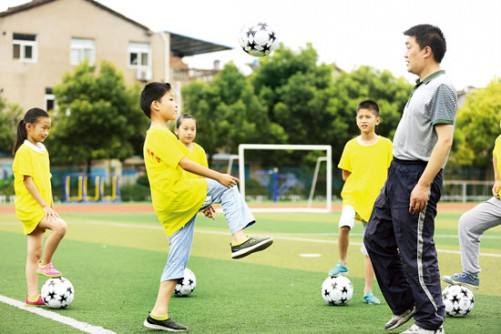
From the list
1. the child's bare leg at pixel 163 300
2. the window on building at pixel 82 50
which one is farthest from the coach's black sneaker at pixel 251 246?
the window on building at pixel 82 50

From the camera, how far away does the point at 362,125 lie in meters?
8.49

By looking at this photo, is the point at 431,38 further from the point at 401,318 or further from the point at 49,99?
the point at 49,99

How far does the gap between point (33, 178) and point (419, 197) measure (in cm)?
393

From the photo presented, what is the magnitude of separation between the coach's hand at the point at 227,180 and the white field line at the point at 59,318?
1.44m

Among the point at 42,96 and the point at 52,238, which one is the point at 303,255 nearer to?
the point at 52,238

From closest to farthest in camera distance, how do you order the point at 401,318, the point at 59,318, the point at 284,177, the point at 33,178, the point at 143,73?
the point at 401,318 < the point at 59,318 < the point at 33,178 < the point at 284,177 < the point at 143,73

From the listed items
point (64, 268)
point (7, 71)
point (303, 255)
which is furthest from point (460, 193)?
point (64, 268)

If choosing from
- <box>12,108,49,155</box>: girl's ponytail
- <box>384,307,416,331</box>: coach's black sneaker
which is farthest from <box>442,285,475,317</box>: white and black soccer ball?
<box>12,108,49,155</box>: girl's ponytail

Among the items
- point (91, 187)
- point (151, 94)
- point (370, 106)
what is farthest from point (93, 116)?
point (151, 94)

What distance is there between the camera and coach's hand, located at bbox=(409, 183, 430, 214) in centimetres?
562

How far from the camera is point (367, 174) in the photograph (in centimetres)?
859

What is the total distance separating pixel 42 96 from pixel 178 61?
20.8 metres

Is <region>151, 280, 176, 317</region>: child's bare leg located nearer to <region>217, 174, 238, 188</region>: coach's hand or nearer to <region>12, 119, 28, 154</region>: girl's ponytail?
<region>217, 174, 238, 188</region>: coach's hand

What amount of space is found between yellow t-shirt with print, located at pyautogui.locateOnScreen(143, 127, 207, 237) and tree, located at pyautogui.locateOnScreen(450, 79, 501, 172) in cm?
4499
